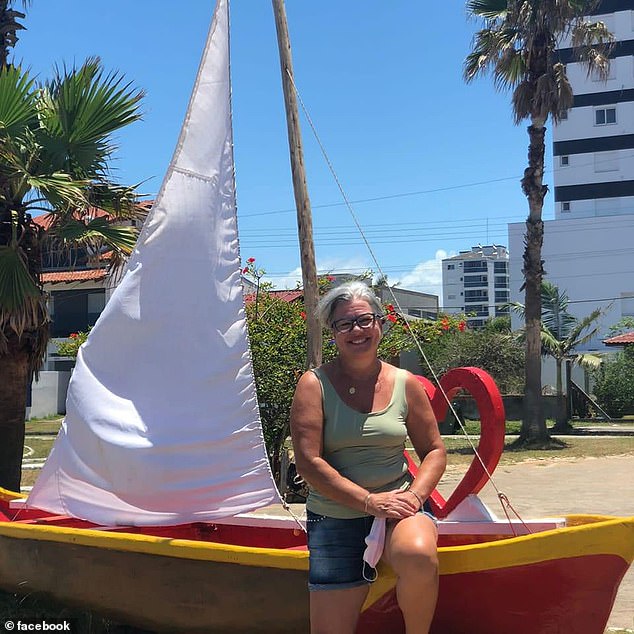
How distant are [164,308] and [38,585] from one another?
6.43 ft

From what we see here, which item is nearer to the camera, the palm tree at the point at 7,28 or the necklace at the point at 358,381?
the necklace at the point at 358,381

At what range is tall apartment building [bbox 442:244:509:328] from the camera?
133 m

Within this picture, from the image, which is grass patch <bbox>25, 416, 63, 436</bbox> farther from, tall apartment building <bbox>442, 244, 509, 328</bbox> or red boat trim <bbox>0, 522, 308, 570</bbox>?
tall apartment building <bbox>442, 244, 509, 328</bbox>

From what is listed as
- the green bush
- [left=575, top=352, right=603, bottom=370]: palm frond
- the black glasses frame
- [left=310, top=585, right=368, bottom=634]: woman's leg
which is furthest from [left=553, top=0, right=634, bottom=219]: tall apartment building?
[left=310, top=585, right=368, bottom=634]: woman's leg

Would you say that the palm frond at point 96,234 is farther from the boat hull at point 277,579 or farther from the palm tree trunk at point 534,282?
the palm tree trunk at point 534,282

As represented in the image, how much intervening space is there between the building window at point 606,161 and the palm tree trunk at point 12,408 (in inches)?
2076

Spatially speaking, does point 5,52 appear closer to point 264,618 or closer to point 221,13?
point 221,13

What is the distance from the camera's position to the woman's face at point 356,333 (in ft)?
11.5

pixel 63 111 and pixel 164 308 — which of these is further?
pixel 63 111

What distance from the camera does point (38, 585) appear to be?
510 centimetres

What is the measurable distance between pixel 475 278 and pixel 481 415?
13163 centimetres

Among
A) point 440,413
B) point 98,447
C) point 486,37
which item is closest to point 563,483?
point 440,413

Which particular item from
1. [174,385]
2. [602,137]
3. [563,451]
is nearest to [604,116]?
[602,137]

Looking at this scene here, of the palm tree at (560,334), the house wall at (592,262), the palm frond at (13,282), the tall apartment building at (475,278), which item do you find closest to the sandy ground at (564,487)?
the palm frond at (13,282)
